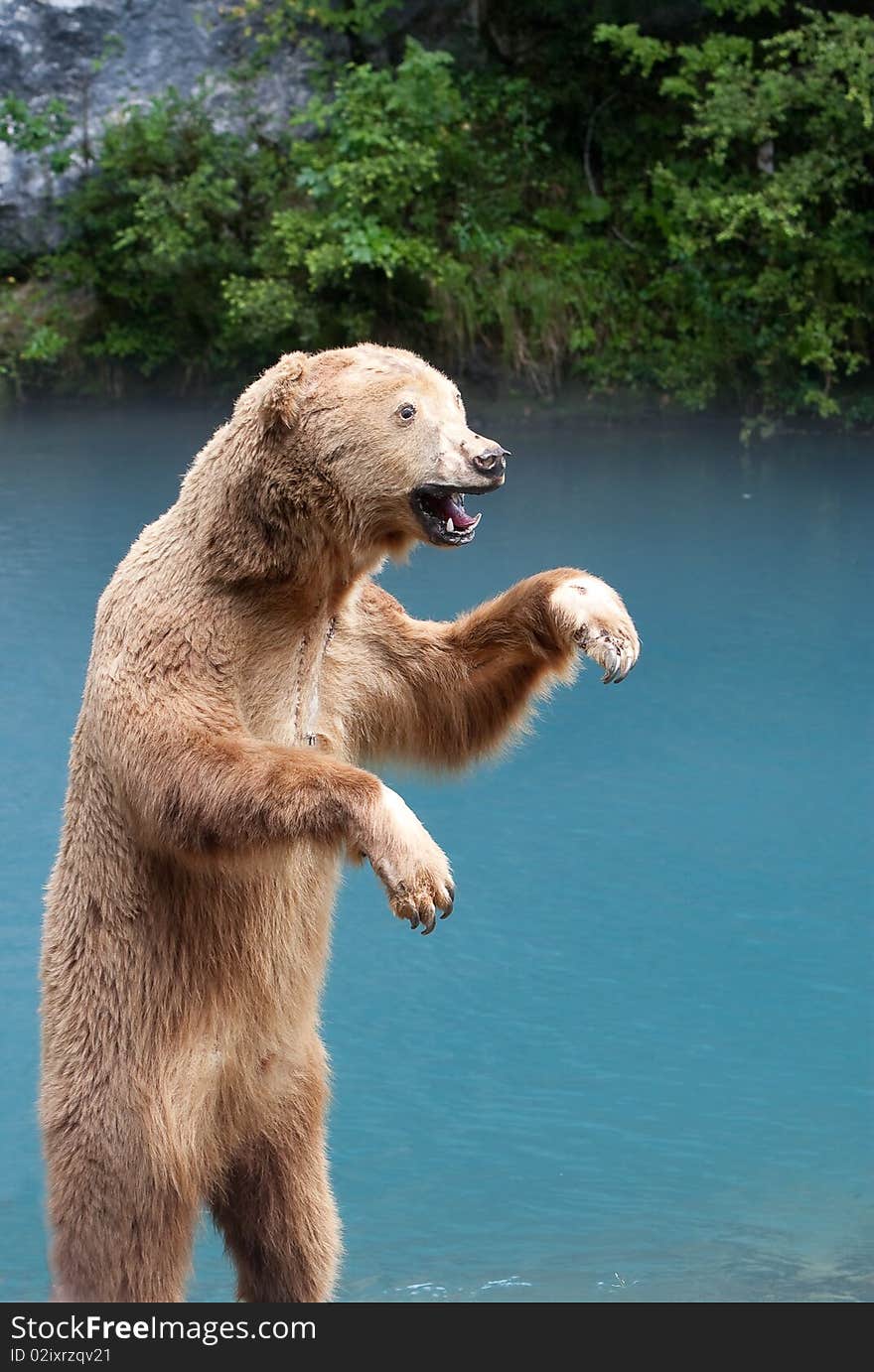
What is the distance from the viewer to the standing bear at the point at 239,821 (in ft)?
8.75

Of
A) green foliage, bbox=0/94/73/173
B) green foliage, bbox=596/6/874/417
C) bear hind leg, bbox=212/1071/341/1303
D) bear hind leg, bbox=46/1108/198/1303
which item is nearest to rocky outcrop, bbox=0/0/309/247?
green foliage, bbox=0/94/73/173

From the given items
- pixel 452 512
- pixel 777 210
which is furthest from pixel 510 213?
pixel 452 512

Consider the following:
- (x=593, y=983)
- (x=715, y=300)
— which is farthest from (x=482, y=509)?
(x=593, y=983)

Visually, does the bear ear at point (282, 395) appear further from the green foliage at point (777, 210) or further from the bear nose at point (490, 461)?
the green foliage at point (777, 210)

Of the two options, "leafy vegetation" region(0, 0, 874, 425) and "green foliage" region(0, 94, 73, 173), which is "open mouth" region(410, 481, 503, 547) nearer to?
"leafy vegetation" region(0, 0, 874, 425)

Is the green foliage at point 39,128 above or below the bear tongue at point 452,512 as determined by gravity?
above

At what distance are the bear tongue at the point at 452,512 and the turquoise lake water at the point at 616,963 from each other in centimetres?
158

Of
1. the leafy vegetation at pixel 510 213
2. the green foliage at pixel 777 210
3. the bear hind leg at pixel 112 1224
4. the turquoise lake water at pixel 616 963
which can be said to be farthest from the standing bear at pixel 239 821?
the leafy vegetation at pixel 510 213

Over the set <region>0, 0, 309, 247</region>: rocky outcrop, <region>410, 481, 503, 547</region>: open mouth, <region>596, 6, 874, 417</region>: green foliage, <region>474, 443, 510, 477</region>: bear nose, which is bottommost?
<region>410, 481, 503, 547</region>: open mouth

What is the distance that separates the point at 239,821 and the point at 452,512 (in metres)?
0.62

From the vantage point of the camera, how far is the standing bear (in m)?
2.67

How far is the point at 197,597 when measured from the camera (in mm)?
2811

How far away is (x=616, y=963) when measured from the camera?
539 cm
